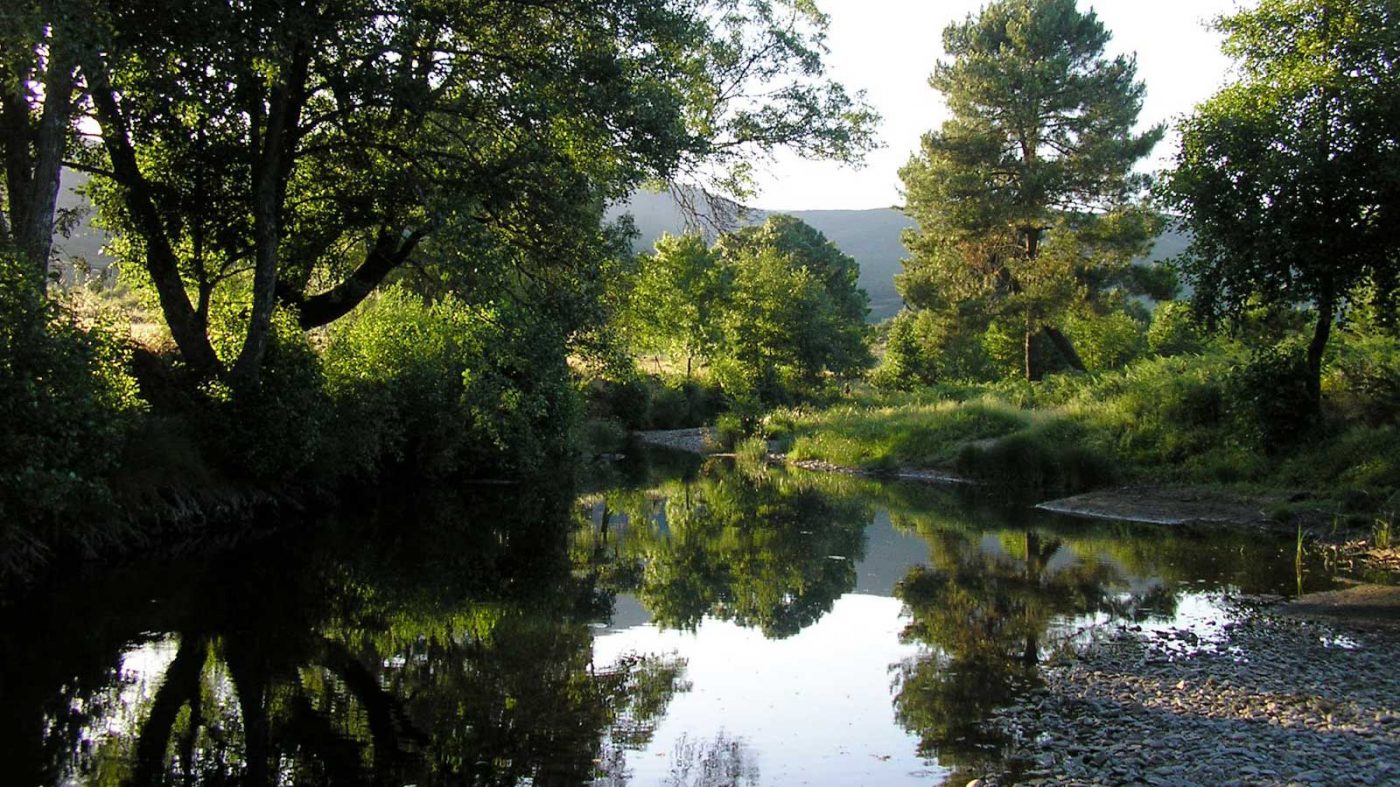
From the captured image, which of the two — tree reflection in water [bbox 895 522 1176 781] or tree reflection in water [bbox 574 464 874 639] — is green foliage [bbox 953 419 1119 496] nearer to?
tree reflection in water [bbox 574 464 874 639]

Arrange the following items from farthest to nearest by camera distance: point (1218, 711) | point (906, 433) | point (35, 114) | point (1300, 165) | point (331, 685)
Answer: point (906, 433) → point (1300, 165) → point (35, 114) → point (331, 685) → point (1218, 711)

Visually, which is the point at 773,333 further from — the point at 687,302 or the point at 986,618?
the point at 986,618

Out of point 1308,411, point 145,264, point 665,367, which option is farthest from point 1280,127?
point 665,367

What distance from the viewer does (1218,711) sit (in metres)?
6.57

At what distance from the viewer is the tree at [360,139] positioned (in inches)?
551

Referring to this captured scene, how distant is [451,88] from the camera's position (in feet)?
54.3

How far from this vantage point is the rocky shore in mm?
5539

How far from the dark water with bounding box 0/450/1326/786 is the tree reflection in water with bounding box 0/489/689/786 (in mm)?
29

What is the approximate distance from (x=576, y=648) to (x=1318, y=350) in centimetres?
1580

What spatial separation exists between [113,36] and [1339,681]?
48.2ft

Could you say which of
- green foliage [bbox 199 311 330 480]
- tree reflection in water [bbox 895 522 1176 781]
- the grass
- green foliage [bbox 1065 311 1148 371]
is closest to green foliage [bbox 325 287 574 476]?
green foliage [bbox 199 311 330 480]

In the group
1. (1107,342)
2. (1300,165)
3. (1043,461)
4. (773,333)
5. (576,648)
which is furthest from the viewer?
→ (773,333)

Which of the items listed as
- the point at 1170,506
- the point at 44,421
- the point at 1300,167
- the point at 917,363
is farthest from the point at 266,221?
the point at 917,363

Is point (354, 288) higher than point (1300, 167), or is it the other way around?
point (1300, 167)
